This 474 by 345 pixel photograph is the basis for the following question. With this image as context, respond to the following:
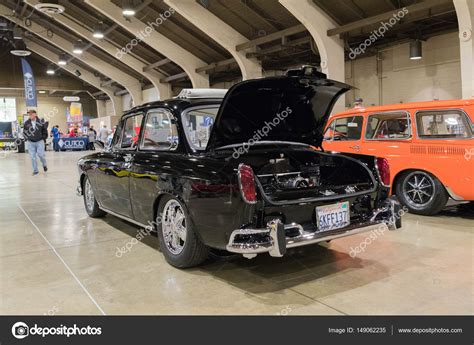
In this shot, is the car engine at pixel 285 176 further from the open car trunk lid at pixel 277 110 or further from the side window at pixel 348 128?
the side window at pixel 348 128

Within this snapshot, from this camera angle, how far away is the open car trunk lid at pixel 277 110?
11.7 feet

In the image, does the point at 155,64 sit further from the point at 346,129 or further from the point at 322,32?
the point at 346,129

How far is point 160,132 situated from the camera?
164 inches

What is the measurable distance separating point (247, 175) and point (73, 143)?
27.1 m

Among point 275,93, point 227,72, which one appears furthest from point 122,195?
point 227,72

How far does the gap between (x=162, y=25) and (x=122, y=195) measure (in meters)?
A: 14.6

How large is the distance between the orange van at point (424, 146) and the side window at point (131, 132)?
11.7 feet

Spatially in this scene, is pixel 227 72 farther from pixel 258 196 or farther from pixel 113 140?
pixel 258 196

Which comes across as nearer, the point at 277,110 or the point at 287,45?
the point at 277,110

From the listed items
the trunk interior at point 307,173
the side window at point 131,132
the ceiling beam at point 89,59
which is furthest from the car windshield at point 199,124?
the ceiling beam at point 89,59

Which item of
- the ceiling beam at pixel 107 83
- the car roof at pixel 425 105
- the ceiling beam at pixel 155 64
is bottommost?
the car roof at pixel 425 105

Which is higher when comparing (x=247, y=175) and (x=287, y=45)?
(x=287, y=45)

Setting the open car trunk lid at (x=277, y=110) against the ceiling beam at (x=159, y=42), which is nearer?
the open car trunk lid at (x=277, y=110)

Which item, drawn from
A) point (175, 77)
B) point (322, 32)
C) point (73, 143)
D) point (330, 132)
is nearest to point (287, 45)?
point (322, 32)
